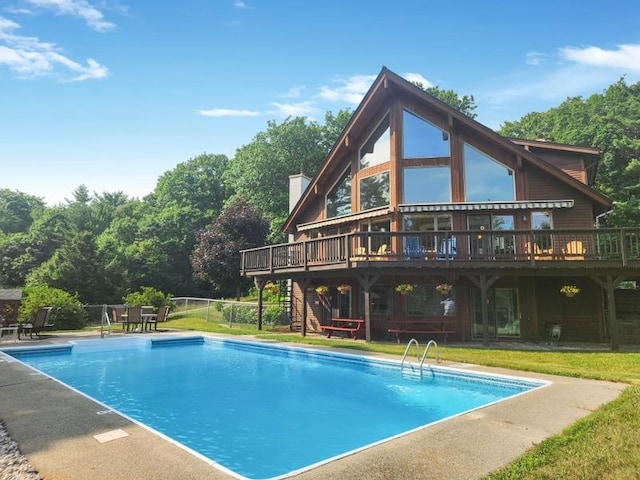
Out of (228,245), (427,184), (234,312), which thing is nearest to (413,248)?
(427,184)

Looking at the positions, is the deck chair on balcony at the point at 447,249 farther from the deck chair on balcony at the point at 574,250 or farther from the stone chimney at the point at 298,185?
the stone chimney at the point at 298,185

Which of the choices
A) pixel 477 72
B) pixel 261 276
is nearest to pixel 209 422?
pixel 261 276

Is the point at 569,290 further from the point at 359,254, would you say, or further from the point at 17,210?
the point at 17,210

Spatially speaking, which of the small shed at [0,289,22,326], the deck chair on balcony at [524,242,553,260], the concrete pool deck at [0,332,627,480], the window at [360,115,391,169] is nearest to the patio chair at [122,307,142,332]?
the small shed at [0,289,22,326]

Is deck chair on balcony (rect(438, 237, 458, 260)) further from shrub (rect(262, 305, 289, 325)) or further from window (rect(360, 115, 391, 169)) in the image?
shrub (rect(262, 305, 289, 325))

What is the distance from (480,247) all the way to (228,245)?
17.5 m

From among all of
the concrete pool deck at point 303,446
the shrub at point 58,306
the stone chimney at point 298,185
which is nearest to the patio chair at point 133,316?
the shrub at point 58,306

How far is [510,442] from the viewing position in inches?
189

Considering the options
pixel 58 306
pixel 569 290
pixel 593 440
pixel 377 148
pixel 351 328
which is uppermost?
pixel 377 148

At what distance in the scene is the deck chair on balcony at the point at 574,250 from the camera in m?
13.9

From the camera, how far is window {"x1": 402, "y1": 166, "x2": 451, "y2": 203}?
1661 centimetres

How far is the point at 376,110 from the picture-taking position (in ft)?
60.6

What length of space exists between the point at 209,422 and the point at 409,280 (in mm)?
11102

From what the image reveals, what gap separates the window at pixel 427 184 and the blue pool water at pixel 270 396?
25.0 feet
